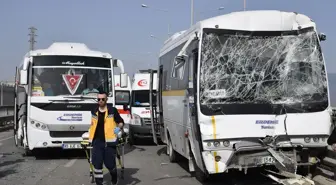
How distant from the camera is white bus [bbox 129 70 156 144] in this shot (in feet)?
53.6

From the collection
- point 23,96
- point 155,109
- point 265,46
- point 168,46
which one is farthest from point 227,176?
point 23,96

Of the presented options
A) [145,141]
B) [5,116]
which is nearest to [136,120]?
[145,141]

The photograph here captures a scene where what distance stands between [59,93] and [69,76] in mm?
561

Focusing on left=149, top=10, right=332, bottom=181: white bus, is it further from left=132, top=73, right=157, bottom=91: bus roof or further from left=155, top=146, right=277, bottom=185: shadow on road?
left=132, top=73, right=157, bottom=91: bus roof

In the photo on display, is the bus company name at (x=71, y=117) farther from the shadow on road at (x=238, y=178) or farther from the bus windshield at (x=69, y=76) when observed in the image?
the shadow on road at (x=238, y=178)

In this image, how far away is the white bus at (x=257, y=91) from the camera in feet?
25.1

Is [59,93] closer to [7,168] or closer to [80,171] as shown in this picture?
[7,168]

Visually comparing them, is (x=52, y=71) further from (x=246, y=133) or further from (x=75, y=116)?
(x=246, y=133)

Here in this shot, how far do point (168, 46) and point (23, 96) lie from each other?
4275 millimetres

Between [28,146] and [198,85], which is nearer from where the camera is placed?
[198,85]

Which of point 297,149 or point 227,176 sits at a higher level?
point 297,149

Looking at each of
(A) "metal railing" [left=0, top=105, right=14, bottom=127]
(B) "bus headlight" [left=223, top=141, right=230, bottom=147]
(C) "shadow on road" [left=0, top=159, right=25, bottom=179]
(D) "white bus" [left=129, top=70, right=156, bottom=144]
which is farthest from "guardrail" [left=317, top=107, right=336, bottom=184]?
(A) "metal railing" [left=0, top=105, right=14, bottom=127]

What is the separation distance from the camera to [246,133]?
7.71 metres

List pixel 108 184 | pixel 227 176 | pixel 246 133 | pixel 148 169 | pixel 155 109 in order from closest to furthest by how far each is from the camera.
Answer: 1. pixel 246 133
2. pixel 108 184
3. pixel 227 176
4. pixel 148 169
5. pixel 155 109
